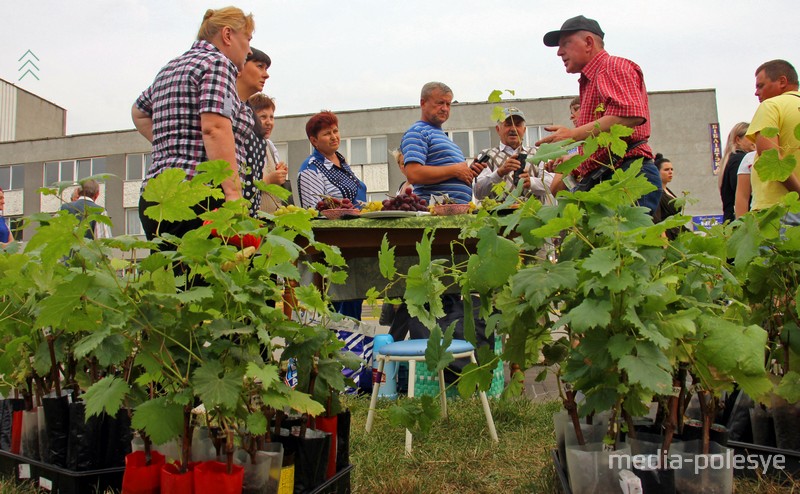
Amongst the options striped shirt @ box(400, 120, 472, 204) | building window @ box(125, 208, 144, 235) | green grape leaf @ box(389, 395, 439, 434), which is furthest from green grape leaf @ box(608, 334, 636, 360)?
building window @ box(125, 208, 144, 235)

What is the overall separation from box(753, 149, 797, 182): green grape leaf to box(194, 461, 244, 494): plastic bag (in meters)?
1.39

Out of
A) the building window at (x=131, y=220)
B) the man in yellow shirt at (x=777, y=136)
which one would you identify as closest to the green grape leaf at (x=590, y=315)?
the man in yellow shirt at (x=777, y=136)

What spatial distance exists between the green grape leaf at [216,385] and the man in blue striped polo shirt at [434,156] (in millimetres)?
2907

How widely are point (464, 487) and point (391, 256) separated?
86cm

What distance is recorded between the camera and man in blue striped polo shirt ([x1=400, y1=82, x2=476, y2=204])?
4.06 m

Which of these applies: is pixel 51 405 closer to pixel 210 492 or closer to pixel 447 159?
pixel 210 492

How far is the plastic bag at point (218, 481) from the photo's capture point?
1.25m

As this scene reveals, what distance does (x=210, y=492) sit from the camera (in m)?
1.25

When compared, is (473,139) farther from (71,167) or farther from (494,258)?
(494,258)

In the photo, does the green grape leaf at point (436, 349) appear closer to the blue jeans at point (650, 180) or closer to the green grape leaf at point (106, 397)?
the green grape leaf at point (106, 397)

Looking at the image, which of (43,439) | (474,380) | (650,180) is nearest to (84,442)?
(43,439)

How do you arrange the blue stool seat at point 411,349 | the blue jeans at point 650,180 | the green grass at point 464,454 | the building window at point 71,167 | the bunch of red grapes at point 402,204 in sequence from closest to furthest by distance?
1. the green grass at point 464,454
2. the blue stool seat at point 411,349
3. the blue jeans at point 650,180
4. the bunch of red grapes at point 402,204
5. the building window at point 71,167

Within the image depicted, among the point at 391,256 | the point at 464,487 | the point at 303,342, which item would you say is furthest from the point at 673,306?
the point at 464,487

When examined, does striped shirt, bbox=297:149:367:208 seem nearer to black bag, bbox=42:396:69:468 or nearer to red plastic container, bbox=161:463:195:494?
black bag, bbox=42:396:69:468
